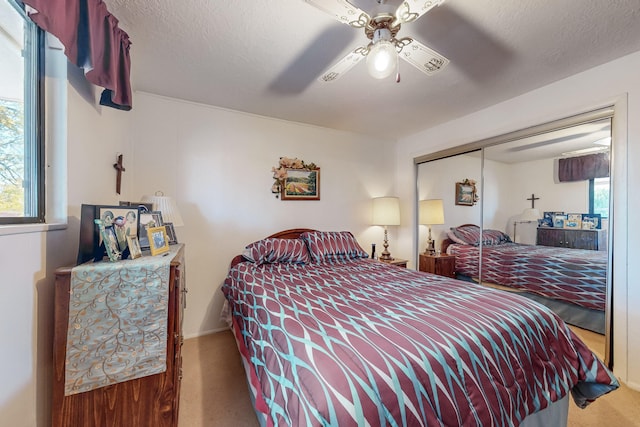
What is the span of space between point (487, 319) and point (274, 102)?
8.15 ft

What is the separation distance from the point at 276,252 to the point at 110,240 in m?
1.42

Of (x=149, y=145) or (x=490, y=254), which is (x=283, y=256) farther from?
(x=490, y=254)

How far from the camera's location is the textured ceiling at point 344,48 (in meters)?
1.43

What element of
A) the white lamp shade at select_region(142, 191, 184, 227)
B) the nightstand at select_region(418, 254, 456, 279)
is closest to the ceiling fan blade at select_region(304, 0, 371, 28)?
the white lamp shade at select_region(142, 191, 184, 227)

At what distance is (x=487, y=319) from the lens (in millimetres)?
1213

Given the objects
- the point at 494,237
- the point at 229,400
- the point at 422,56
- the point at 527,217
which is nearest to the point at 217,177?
the point at 229,400

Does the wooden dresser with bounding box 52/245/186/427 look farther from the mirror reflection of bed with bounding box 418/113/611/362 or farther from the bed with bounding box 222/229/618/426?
the mirror reflection of bed with bounding box 418/113/611/362

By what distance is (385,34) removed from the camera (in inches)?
50.3

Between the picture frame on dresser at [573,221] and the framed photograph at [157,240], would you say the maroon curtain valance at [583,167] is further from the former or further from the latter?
the framed photograph at [157,240]

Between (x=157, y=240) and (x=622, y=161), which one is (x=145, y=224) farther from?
(x=622, y=161)

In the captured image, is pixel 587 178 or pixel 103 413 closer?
pixel 103 413

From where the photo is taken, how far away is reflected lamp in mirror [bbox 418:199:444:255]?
131 inches

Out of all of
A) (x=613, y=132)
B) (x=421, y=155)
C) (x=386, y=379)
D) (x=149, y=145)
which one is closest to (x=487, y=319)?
(x=386, y=379)

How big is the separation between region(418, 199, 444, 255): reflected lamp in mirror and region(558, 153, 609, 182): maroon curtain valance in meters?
1.23
